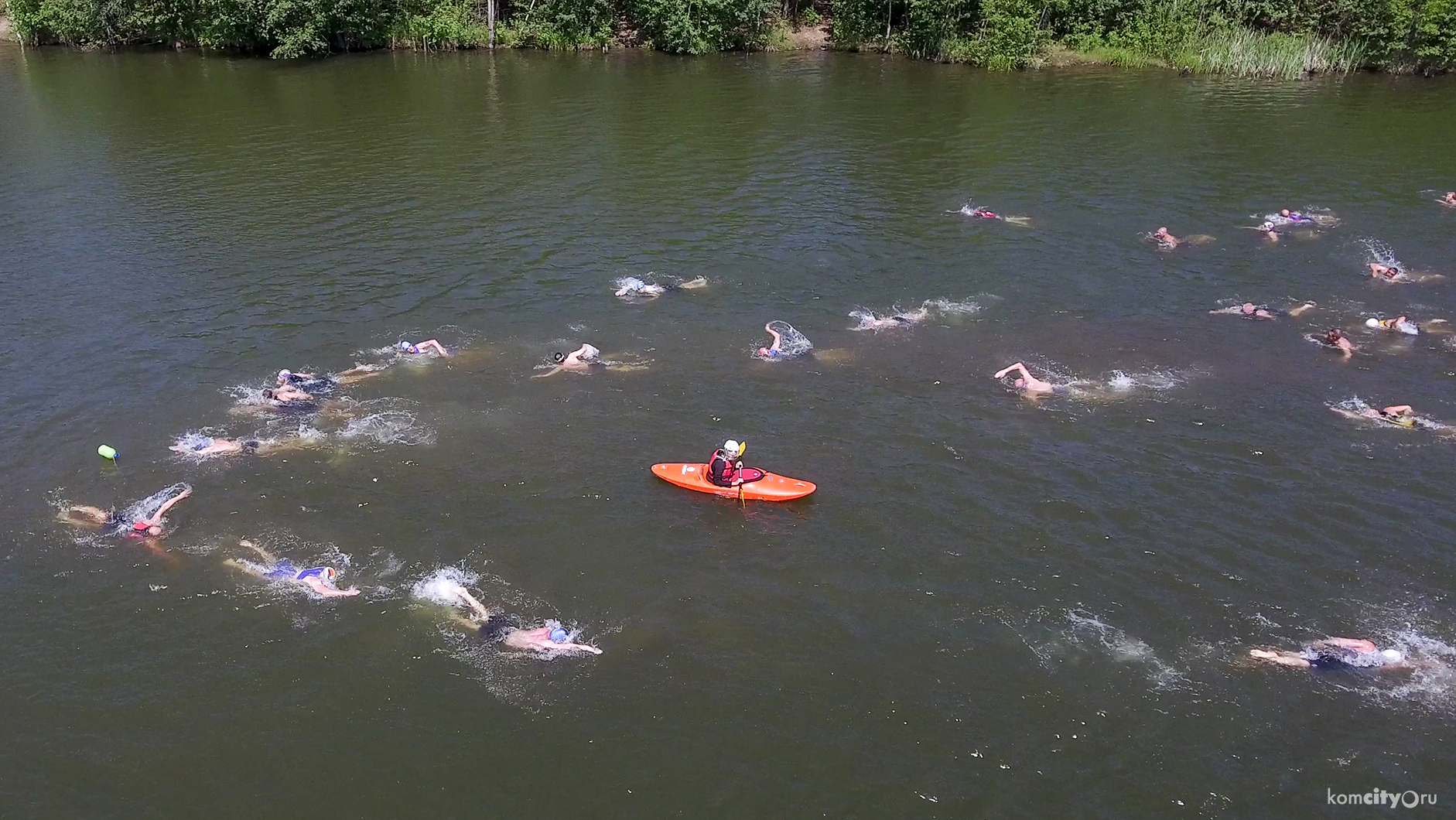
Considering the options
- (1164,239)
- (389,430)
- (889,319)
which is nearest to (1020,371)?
(889,319)

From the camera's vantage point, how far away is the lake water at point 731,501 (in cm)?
1962

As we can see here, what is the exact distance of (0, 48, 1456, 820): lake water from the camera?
19.6 m

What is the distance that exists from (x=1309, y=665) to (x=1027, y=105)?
49.0 meters

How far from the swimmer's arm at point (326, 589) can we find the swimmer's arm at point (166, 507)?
4997mm

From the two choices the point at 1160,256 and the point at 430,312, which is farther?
the point at 1160,256

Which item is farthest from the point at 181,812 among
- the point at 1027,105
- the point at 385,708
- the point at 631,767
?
the point at 1027,105

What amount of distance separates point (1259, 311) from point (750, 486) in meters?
20.8

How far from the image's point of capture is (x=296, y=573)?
78.9ft

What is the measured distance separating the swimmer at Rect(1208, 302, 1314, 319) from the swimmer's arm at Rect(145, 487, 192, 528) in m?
32.5

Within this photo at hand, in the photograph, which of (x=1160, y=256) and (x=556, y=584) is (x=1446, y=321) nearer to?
(x=1160, y=256)

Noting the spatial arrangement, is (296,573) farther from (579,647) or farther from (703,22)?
(703,22)

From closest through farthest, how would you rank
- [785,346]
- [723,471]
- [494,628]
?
1. [494,628]
2. [723,471]
3. [785,346]

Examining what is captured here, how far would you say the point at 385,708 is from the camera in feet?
67.8

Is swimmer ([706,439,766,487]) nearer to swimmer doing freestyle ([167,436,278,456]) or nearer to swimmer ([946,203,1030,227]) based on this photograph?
swimmer doing freestyle ([167,436,278,456])
